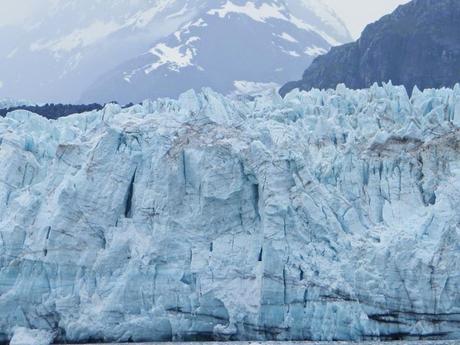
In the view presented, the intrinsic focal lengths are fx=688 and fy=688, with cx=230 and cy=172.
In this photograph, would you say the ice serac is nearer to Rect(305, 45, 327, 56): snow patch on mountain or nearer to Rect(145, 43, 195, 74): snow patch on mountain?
Rect(145, 43, 195, 74): snow patch on mountain

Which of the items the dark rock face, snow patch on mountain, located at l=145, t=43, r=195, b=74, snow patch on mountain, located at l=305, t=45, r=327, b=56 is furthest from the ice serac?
snow patch on mountain, located at l=305, t=45, r=327, b=56

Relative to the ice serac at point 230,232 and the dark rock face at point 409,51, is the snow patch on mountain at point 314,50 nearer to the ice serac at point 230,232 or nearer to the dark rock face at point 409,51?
the dark rock face at point 409,51

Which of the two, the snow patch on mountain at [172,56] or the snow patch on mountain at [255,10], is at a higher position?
the snow patch on mountain at [255,10]

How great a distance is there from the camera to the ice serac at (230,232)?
1391cm

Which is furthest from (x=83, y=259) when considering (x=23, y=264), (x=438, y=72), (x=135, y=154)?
(x=438, y=72)

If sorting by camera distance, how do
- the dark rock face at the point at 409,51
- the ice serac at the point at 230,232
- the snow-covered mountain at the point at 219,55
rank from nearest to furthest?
the ice serac at the point at 230,232 < the dark rock face at the point at 409,51 < the snow-covered mountain at the point at 219,55

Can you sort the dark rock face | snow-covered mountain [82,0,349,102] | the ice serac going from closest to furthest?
the ice serac < the dark rock face < snow-covered mountain [82,0,349,102]

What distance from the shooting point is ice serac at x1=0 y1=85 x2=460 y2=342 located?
13.9 m

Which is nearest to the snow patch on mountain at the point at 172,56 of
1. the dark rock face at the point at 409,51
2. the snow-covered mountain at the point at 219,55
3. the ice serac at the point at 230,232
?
the snow-covered mountain at the point at 219,55

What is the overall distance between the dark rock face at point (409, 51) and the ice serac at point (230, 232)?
105 ft

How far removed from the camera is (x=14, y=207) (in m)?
15.9

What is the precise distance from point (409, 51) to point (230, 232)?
37739 mm

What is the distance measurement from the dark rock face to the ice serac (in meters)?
Result: 32.0

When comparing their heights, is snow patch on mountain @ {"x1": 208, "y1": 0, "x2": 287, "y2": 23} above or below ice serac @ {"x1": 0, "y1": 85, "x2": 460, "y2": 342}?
above
